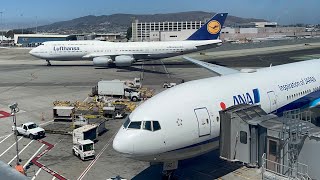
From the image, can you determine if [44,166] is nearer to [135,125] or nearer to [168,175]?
[168,175]

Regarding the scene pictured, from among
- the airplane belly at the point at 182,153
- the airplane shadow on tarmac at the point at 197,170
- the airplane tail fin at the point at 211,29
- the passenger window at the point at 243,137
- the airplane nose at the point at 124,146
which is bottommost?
the airplane shadow on tarmac at the point at 197,170

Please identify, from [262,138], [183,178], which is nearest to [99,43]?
[183,178]

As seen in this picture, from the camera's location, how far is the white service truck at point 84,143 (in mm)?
29317

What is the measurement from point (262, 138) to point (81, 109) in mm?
29627

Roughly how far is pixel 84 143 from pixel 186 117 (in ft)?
39.7

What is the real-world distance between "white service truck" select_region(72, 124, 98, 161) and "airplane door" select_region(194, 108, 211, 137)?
1174cm

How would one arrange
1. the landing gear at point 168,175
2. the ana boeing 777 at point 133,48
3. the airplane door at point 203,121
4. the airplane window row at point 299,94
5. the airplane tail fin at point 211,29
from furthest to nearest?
the airplane tail fin at point 211,29 < the ana boeing 777 at point 133,48 < the airplane window row at point 299,94 < the landing gear at point 168,175 < the airplane door at point 203,121

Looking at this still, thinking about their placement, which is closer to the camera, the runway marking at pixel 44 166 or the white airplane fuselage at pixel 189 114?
the white airplane fuselage at pixel 189 114

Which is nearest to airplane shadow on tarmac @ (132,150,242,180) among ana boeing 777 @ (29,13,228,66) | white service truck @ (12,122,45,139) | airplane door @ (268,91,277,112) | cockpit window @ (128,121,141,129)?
airplane door @ (268,91,277,112)

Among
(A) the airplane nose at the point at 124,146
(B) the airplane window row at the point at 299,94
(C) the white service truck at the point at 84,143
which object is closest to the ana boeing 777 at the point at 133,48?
(C) the white service truck at the point at 84,143

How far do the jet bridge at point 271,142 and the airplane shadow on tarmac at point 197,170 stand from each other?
547cm

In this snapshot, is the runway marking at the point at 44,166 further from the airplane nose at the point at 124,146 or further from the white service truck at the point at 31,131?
the airplane nose at the point at 124,146

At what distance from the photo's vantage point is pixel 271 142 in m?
17.9

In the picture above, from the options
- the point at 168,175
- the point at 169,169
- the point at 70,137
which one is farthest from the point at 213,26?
the point at 169,169
